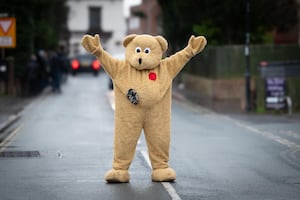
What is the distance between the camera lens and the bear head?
11180mm

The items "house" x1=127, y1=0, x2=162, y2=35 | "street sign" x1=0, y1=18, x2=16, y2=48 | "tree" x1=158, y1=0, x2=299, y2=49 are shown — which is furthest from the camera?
"house" x1=127, y1=0, x2=162, y2=35

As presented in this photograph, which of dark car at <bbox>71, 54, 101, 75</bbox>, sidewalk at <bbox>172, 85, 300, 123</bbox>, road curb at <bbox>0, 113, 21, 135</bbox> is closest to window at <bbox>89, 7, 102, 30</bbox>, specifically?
dark car at <bbox>71, 54, 101, 75</bbox>

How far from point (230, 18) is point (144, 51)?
2250 cm

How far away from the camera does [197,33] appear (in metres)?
34.5

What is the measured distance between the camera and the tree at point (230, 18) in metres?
32.7

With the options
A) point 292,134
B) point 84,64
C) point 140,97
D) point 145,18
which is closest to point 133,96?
point 140,97

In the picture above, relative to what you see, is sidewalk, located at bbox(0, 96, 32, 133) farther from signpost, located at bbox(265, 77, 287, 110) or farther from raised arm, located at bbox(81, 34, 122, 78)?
raised arm, located at bbox(81, 34, 122, 78)

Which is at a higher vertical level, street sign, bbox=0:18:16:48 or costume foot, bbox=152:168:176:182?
street sign, bbox=0:18:16:48

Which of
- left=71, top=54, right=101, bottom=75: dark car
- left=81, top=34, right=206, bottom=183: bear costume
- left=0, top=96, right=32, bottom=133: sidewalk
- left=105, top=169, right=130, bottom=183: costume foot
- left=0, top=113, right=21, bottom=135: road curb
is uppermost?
left=81, top=34, right=206, bottom=183: bear costume

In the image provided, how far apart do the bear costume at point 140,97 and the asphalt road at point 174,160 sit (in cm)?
32

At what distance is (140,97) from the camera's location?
11156mm

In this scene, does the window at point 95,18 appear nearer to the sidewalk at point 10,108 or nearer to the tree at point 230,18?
the tree at point 230,18

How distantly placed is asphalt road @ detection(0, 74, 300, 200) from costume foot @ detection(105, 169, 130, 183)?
11 cm

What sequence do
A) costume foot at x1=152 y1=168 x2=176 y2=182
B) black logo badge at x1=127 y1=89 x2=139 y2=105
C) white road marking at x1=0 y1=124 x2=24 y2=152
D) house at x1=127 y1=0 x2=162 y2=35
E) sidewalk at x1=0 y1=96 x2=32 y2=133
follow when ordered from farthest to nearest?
house at x1=127 y1=0 x2=162 y2=35 → sidewalk at x1=0 y1=96 x2=32 y2=133 → white road marking at x1=0 y1=124 x2=24 y2=152 → costume foot at x1=152 y1=168 x2=176 y2=182 → black logo badge at x1=127 y1=89 x2=139 y2=105
